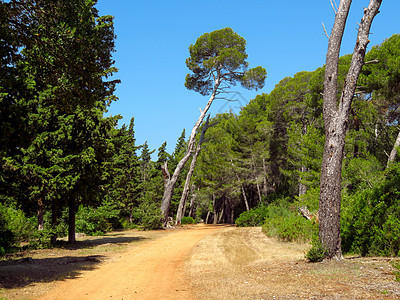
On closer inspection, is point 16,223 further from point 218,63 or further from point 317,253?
point 218,63

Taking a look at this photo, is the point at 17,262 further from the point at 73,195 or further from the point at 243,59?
the point at 243,59

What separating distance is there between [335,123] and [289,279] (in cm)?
431

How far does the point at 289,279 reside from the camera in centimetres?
593

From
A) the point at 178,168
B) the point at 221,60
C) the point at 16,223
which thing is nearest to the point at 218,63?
the point at 221,60

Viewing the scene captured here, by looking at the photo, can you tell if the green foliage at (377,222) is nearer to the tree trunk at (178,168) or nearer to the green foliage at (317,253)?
the green foliage at (317,253)

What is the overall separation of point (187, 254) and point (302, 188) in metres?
15.7

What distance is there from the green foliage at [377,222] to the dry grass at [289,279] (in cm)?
80

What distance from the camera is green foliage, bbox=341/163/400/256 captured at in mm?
7559

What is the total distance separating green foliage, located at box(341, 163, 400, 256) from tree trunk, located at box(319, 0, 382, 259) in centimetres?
127

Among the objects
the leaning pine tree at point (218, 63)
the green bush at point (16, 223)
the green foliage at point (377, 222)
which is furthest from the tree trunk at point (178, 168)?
the green foliage at point (377, 222)

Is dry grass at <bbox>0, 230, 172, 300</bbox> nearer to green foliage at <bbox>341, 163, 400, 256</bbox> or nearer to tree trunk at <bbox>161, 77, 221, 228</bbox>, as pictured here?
green foliage at <bbox>341, 163, 400, 256</bbox>

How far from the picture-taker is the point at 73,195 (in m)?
12.5

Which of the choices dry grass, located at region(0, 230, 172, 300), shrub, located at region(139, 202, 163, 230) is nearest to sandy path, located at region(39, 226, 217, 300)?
dry grass, located at region(0, 230, 172, 300)

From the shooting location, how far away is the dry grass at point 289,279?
15.6ft
